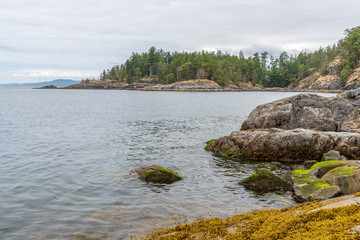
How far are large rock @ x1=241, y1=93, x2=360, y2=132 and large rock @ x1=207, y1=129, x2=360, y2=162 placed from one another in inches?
139

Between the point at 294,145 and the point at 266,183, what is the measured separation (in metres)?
5.70

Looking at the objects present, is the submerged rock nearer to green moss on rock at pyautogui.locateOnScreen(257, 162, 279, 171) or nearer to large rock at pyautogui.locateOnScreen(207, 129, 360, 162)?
green moss on rock at pyautogui.locateOnScreen(257, 162, 279, 171)

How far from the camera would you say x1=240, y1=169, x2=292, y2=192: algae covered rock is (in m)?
11.7

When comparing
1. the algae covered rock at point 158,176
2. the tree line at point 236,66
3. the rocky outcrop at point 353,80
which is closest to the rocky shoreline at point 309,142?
the algae covered rock at point 158,176

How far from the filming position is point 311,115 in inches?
796

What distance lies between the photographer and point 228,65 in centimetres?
18438

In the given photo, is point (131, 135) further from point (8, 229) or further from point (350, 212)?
point (350, 212)

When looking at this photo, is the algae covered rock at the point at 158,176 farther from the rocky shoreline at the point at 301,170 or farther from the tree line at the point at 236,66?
the tree line at the point at 236,66

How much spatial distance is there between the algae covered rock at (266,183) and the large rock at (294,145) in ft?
15.2

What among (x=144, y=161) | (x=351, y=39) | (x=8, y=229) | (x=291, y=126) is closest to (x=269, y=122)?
(x=291, y=126)

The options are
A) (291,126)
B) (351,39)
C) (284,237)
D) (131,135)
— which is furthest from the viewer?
(351,39)

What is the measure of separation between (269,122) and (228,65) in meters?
170

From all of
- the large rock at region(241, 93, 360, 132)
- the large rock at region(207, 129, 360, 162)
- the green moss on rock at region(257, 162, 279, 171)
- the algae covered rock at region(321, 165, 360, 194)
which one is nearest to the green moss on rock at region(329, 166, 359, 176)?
the algae covered rock at region(321, 165, 360, 194)

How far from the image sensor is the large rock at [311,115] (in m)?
19.7
